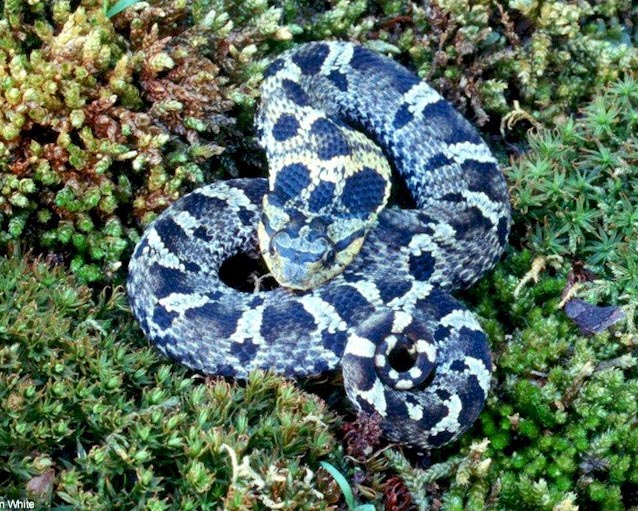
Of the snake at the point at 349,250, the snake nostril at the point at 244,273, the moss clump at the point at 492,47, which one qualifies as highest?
the moss clump at the point at 492,47

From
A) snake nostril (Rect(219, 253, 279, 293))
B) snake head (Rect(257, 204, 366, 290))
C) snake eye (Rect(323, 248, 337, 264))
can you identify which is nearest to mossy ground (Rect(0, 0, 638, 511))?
snake nostril (Rect(219, 253, 279, 293))

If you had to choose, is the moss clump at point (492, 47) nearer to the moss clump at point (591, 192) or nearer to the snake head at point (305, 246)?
the moss clump at point (591, 192)

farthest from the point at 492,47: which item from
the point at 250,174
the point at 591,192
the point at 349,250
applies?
the point at 349,250

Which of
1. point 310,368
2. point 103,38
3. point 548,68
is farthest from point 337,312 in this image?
point 548,68

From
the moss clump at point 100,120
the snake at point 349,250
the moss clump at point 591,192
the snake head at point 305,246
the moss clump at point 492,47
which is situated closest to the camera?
the snake at point 349,250

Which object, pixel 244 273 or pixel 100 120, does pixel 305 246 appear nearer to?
pixel 244 273

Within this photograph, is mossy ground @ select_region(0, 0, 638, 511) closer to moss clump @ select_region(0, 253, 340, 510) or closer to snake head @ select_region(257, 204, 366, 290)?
moss clump @ select_region(0, 253, 340, 510)

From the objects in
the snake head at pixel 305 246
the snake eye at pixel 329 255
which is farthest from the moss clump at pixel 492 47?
the snake eye at pixel 329 255
